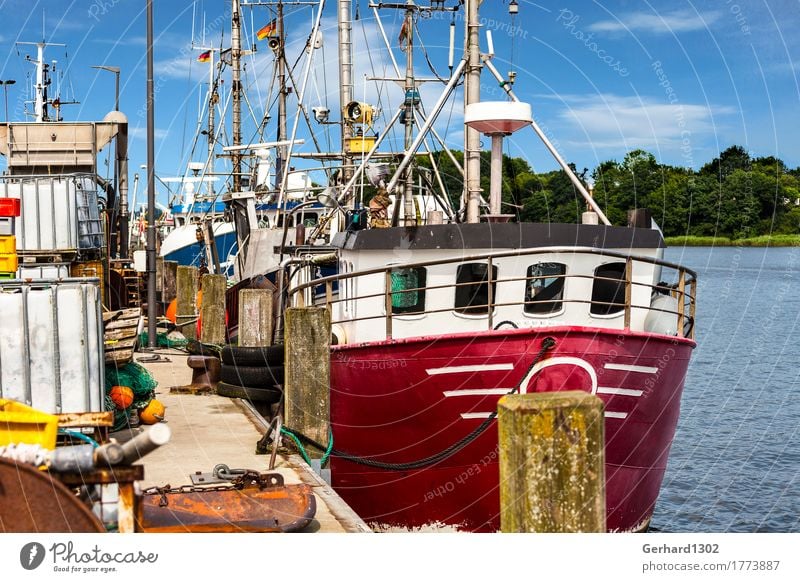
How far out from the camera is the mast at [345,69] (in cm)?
2462

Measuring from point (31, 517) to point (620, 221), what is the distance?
2213 cm

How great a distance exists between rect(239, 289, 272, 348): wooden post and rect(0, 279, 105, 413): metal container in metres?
6.63

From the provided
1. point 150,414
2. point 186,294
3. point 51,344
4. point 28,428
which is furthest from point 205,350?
point 186,294

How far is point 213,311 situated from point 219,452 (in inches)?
373

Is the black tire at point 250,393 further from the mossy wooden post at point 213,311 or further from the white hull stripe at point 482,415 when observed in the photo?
the mossy wooden post at point 213,311

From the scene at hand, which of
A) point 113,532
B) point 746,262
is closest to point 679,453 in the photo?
point 113,532

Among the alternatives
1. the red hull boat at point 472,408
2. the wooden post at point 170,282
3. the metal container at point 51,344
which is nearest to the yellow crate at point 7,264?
the metal container at point 51,344

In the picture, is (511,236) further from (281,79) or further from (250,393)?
(281,79)

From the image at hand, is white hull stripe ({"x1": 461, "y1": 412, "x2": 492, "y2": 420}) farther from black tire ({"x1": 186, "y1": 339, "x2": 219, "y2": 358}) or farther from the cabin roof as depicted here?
black tire ({"x1": 186, "y1": 339, "x2": 219, "y2": 358})

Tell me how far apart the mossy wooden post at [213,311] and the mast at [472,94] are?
8.15 meters

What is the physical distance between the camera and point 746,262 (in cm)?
A: 7556

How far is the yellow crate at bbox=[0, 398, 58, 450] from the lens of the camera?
204 inches

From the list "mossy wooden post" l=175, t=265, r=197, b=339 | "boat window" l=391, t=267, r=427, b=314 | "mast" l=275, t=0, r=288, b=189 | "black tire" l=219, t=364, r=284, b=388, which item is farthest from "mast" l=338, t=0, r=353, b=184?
"boat window" l=391, t=267, r=427, b=314
